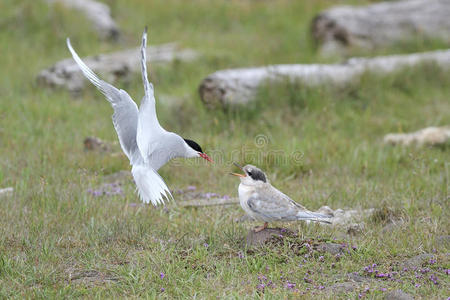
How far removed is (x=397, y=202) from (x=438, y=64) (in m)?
4.08

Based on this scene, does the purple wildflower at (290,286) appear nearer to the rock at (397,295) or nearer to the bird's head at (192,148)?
the rock at (397,295)

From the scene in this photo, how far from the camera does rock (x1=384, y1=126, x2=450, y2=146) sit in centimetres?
663

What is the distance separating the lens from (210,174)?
19.8 feet

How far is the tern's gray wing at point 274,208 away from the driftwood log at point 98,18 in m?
7.62

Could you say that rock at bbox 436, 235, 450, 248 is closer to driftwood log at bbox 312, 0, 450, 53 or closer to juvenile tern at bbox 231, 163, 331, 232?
juvenile tern at bbox 231, 163, 331, 232

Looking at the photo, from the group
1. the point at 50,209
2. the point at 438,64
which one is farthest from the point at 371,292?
the point at 438,64

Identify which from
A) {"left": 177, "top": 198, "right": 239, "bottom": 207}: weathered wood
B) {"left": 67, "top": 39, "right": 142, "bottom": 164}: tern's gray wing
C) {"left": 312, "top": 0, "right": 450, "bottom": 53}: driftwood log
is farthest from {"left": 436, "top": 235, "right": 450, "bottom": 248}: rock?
{"left": 312, "top": 0, "right": 450, "bottom": 53}: driftwood log

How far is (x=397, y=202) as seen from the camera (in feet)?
16.4

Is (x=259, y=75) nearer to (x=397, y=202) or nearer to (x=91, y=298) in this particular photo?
(x=397, y=202)

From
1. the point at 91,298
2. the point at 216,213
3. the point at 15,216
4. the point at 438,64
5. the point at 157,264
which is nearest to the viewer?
the point at 91,298

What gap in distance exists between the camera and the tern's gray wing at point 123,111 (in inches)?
159

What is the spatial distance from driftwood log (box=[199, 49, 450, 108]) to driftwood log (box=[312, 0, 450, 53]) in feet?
5.49

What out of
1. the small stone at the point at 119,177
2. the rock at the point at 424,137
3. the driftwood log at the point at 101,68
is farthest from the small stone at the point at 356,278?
the driftwood log at the point at 101,68

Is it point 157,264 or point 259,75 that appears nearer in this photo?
point 157,264
